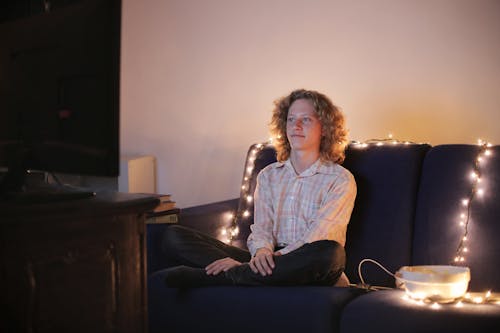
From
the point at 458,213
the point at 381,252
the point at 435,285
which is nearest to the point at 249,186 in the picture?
the point at 381,252

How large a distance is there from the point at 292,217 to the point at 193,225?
0.43 m

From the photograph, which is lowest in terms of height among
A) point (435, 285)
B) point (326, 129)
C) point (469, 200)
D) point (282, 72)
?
point (435, 285)

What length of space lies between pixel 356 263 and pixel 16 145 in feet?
4.45

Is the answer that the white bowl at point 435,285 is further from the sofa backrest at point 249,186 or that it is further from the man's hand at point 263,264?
the sofa backrest at point 249,186

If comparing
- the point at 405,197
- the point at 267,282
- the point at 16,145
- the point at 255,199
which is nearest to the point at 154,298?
the point at 267,282

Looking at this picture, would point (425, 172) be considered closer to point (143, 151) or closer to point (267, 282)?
point (267, 282)

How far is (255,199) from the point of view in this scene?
2.67 m

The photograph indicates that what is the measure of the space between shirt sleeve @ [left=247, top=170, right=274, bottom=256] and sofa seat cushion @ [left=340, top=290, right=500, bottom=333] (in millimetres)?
646

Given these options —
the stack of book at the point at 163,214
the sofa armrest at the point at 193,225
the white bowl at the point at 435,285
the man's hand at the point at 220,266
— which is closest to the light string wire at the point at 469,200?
the white bowl at the point at 435,285

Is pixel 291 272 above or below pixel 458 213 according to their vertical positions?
below

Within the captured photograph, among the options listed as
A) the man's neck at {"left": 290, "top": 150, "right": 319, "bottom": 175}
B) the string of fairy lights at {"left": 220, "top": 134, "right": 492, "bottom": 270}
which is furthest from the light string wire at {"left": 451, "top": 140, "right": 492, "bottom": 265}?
the man's neck at {"left": 290, "top": 150, "right": 319, "bottom": 175}

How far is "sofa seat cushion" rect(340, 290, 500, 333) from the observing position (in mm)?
1715

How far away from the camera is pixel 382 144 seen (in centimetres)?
260

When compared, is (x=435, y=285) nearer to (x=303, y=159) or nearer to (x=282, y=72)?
(x=303, y=159)
